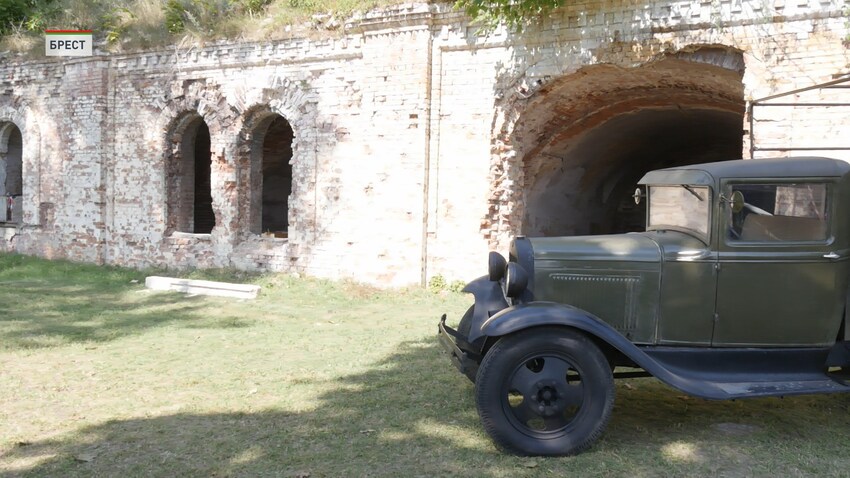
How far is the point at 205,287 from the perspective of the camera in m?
11.3

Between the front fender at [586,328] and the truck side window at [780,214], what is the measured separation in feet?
3.12

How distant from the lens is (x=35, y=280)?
1273 centimetres

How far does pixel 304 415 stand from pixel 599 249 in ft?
7.85

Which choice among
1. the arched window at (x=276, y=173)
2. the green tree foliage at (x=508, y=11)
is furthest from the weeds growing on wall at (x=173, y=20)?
the arched window at (x=276, y=173)

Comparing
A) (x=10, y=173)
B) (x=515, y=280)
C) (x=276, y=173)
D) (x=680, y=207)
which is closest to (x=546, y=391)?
(x=515, y=280)

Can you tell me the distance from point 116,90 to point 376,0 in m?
5.97

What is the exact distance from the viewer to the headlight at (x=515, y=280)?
4.52 metres

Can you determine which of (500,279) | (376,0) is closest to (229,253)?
(376,0)

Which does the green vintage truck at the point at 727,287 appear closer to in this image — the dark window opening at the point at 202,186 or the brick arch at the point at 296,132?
the brick arch at the point at 296,132

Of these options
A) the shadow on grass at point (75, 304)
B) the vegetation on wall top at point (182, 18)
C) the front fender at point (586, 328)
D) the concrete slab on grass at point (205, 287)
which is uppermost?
the vegetation on wall top at point (182, 18)

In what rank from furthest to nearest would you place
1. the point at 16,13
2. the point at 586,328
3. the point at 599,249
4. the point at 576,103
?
1. the point at 16,13
2. the point at 576,103
3. the point at 599,249
4. the point at 586,328

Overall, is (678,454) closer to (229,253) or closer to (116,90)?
(229,253)

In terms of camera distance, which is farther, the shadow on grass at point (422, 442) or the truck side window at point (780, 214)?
the truck side window at point (780, 214)

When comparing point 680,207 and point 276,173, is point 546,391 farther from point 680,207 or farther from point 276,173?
point 276,173
